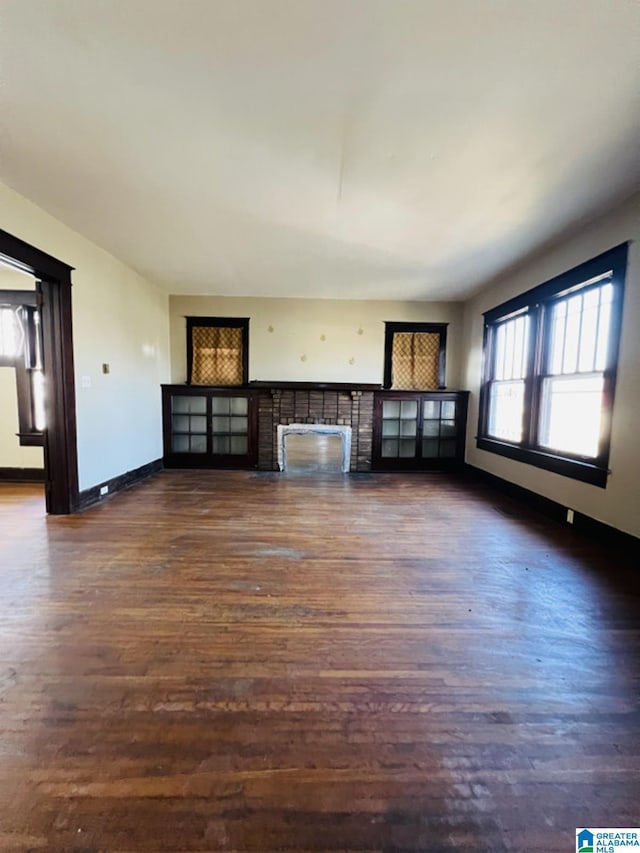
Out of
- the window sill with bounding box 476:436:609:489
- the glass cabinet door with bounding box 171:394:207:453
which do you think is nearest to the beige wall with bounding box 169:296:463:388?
the glass cabinet door with bounding box 171:394:207:453

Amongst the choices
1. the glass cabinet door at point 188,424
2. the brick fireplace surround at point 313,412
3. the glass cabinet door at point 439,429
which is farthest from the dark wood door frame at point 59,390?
the glass cabinet door at point 439,429

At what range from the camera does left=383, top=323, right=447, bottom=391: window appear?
6.20m

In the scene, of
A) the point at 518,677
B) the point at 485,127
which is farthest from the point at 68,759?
the point at 485,127

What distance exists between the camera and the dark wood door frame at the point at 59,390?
11.7 feet

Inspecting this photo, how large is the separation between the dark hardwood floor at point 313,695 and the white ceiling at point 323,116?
2859 mm

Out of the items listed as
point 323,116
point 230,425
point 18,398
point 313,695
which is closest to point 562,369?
point 323,116

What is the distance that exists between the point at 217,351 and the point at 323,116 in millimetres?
4557

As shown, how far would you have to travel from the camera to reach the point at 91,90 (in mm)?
1877

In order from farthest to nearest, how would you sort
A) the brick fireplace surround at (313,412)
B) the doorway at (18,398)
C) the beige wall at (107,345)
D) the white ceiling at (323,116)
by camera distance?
the brick fireplace surround at (313,412) → the doorway at (18,398) → the beige wall at (107,345) → the white ceiling at (323,116)

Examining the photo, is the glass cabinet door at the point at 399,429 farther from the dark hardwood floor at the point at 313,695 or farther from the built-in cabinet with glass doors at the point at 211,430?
the dark hardwood floor at the point at 313,695

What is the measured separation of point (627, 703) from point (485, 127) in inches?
119

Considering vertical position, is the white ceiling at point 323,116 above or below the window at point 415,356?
above

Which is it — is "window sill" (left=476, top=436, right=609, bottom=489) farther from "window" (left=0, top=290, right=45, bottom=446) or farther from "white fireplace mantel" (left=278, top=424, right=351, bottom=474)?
"window" (left=0, top=290, right=45, bottom=446)

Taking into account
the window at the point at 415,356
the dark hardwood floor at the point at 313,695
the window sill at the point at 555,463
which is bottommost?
the dark hardwood floor at the point at 313,695
